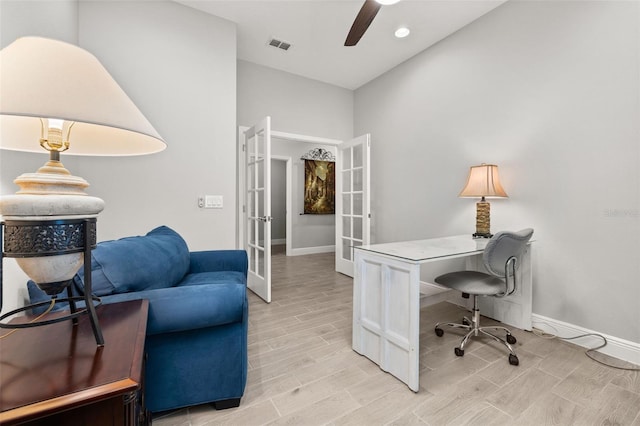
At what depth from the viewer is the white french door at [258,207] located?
2916 mm

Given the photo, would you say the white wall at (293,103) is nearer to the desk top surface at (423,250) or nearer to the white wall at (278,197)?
the desk top surface at (423,250)

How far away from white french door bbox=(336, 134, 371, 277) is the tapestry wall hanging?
2.05 m

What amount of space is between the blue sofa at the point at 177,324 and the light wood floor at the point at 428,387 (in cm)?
17

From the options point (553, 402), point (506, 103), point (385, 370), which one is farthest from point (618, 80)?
point (385, 370)

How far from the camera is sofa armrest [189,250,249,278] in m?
2.13

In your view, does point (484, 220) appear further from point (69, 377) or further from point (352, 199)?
point (69, 377)

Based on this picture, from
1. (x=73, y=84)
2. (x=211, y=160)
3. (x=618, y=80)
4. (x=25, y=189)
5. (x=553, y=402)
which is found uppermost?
(x=618, y=80)

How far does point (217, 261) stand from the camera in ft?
7.18

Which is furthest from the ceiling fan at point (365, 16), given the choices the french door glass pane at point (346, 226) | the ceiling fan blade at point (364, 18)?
the french door glass pane at point (346, 226)

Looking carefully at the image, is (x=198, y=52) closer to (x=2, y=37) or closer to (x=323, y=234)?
(x=2, y=37)

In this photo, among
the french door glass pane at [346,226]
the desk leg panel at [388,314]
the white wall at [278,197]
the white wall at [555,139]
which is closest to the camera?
the desk leg panel at [388,314]

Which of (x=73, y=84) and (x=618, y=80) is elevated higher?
(x=618, y=80)

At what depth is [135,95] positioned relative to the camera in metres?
2.46

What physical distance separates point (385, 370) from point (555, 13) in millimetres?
3065
